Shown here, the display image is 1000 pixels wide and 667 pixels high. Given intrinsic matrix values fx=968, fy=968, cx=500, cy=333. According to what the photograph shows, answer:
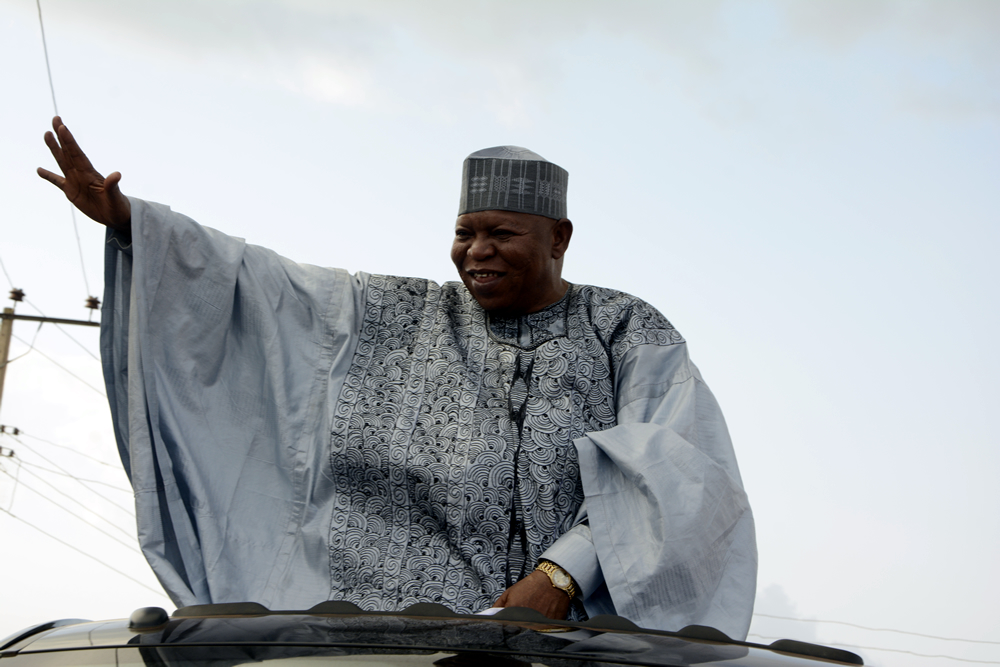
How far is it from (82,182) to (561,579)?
1905 mm

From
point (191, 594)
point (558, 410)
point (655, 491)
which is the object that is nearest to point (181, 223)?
point (191, 594)

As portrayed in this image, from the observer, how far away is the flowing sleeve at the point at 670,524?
2721mm

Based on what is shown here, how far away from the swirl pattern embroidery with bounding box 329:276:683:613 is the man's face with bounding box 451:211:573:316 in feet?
0.28

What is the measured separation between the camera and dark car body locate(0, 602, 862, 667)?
140 cm

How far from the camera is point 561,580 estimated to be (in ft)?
9.14

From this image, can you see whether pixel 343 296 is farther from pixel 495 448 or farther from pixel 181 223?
pixel 495 448

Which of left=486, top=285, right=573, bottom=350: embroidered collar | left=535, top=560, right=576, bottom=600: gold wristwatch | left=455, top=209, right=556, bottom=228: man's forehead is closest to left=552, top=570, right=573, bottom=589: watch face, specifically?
left=535, top=560, right=576, bottom=600: gold wristwatch

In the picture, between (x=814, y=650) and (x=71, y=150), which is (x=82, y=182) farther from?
(x=814, y=650)

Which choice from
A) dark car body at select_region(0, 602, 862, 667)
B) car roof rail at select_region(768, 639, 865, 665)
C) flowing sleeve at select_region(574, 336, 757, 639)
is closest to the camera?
dark car body at select_region(0, 602, 862, 667)

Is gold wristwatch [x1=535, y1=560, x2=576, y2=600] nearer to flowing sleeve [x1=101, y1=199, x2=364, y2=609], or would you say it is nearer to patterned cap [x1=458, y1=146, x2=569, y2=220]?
flowing sleeve [x1=101, y1=199, x2=364, y2=609]

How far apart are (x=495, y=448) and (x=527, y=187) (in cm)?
101

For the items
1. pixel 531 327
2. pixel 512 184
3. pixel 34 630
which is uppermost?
pixel 512 184

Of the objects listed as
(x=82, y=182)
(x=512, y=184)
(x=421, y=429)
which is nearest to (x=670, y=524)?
(x=421, y=429)

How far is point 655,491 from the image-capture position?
9.11 ft
